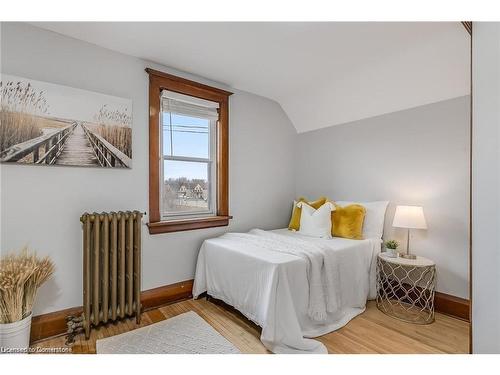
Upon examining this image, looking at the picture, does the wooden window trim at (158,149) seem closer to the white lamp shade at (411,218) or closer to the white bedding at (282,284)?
the white bedding at (282,284)

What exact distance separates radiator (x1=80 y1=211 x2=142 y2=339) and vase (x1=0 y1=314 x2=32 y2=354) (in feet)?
1.11

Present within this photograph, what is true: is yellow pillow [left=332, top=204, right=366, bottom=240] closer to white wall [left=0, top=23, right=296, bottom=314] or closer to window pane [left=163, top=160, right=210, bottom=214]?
white wall [left=0, top=23, right=296, bottom=314]

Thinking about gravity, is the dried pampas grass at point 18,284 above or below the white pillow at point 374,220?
below

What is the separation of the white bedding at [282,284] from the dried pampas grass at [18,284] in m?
1.28

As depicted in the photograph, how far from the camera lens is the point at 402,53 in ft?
6.90

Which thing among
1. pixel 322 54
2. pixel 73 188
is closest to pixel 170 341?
pixel 73 188

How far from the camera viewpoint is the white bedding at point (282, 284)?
1704mm

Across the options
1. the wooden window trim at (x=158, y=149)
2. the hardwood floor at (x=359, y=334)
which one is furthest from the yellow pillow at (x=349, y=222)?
the wooden window trim at (x=158, y=149)

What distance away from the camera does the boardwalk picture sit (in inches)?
67.2

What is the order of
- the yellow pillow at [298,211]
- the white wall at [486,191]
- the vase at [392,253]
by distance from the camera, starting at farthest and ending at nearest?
the yellow pillow at [298,211], the vase at [392,253], the white wall at [486,191]

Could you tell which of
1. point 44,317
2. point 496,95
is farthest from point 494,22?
point 44,317

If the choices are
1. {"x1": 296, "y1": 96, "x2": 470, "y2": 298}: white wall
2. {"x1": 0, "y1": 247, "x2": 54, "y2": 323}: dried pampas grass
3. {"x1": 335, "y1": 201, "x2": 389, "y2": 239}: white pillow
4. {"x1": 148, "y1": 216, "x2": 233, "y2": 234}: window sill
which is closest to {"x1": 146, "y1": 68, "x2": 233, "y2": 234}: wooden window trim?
{"x1": 148, "y1": 216, "x2": 233, "y2": 234}: window sill

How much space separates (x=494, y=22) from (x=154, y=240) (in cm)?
265

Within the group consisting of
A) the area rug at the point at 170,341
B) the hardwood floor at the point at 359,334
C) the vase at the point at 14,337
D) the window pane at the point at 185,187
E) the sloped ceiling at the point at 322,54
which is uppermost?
the sloped ceiling at the point at 322,54
